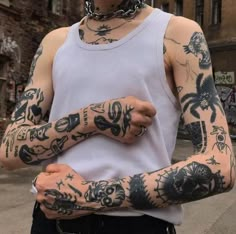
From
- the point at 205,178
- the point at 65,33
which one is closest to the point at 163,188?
the point at 205,178

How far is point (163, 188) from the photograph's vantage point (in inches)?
54.4

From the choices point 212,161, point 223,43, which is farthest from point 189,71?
point 223,43

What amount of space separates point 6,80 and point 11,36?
4.06 ft

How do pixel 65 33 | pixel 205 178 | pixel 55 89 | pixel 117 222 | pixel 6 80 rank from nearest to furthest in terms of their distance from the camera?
pixel 205 178 < pixel 117 222 < pixel 55 89 < pixel 65 33 < pixel 6 80

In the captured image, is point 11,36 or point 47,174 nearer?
point 47,174

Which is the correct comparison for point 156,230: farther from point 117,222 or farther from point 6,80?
point 6,80

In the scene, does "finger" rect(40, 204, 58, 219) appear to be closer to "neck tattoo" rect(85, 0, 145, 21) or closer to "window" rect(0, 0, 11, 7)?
"neck tattoo" rect(85, 0, 145, 21)

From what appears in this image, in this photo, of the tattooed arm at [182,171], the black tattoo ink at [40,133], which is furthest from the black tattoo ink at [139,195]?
the black tattoo ink at [40,133]

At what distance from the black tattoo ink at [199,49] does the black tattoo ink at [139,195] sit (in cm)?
42

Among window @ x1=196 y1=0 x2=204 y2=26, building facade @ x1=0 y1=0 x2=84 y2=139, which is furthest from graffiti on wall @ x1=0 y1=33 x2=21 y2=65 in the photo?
window @ x1=196 y1=0 x2=204 y2=26

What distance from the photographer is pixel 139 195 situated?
139 centimetres

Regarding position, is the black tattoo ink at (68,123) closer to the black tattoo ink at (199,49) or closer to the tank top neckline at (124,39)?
the tank top neckline at (124,39)

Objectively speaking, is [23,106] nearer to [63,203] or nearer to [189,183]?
[63,203]

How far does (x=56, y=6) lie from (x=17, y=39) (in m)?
2.44
